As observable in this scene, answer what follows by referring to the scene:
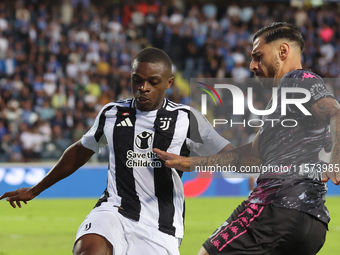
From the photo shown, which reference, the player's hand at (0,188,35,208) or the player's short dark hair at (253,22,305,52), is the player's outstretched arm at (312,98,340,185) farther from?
the player's hand at (0,188,35,208)

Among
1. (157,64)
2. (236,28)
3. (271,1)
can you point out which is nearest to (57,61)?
(236,28)

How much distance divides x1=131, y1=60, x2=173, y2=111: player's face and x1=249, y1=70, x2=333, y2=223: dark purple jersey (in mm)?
998

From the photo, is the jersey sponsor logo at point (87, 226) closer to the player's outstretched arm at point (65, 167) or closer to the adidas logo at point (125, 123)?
the player's outstretched arm at point (65, 167)

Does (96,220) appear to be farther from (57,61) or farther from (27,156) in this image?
(57,61)

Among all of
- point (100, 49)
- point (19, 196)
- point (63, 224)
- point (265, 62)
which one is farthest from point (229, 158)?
point (100, 49)

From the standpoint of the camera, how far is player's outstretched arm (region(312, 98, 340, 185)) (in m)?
3.17

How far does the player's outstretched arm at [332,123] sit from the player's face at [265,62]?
1.46 ft

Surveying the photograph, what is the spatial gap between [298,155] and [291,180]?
153 millimetres

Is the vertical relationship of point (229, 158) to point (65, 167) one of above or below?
above

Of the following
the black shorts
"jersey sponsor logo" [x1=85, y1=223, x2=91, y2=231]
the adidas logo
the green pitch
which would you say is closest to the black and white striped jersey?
the adidas logo

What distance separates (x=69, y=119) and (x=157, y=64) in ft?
38.8

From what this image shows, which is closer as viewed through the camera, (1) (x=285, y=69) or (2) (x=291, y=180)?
(2) (x=291, y=180)

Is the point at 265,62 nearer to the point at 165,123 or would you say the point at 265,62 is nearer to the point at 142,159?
the point at 165,123

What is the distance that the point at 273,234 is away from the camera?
11.1ft
